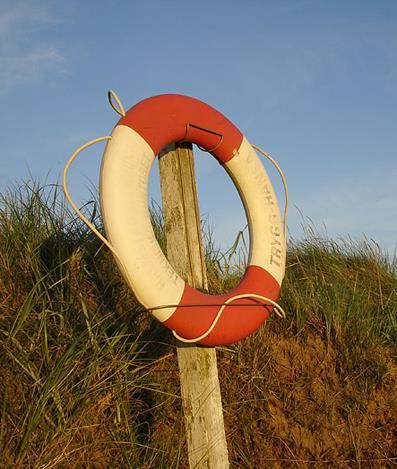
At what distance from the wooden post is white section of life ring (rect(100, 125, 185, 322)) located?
24cm

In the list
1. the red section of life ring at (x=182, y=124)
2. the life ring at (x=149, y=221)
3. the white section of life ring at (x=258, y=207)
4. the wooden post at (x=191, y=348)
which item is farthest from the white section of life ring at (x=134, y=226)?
the white section of life ring at (x=258, y=207)

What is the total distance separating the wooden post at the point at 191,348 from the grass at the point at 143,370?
15 centimetres

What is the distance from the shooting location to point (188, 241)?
3014 mm

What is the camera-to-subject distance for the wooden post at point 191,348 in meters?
2.89

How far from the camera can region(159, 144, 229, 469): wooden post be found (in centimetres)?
289

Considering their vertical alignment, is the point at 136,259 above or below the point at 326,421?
above

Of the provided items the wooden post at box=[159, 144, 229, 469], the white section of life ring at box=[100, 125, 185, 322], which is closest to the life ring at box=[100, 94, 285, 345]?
the white section of life ring at box=[100, 125, 185, 322]

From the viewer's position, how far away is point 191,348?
115 inches

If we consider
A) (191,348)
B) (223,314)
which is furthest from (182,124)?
(191,348)

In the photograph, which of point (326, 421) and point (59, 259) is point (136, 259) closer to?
point (59, 259)

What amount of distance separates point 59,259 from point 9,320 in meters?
0.50

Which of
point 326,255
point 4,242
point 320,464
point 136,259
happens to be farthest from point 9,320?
point 326,255

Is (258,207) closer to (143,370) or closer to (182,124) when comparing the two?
(182,124)

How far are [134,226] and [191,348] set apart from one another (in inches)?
25.2
